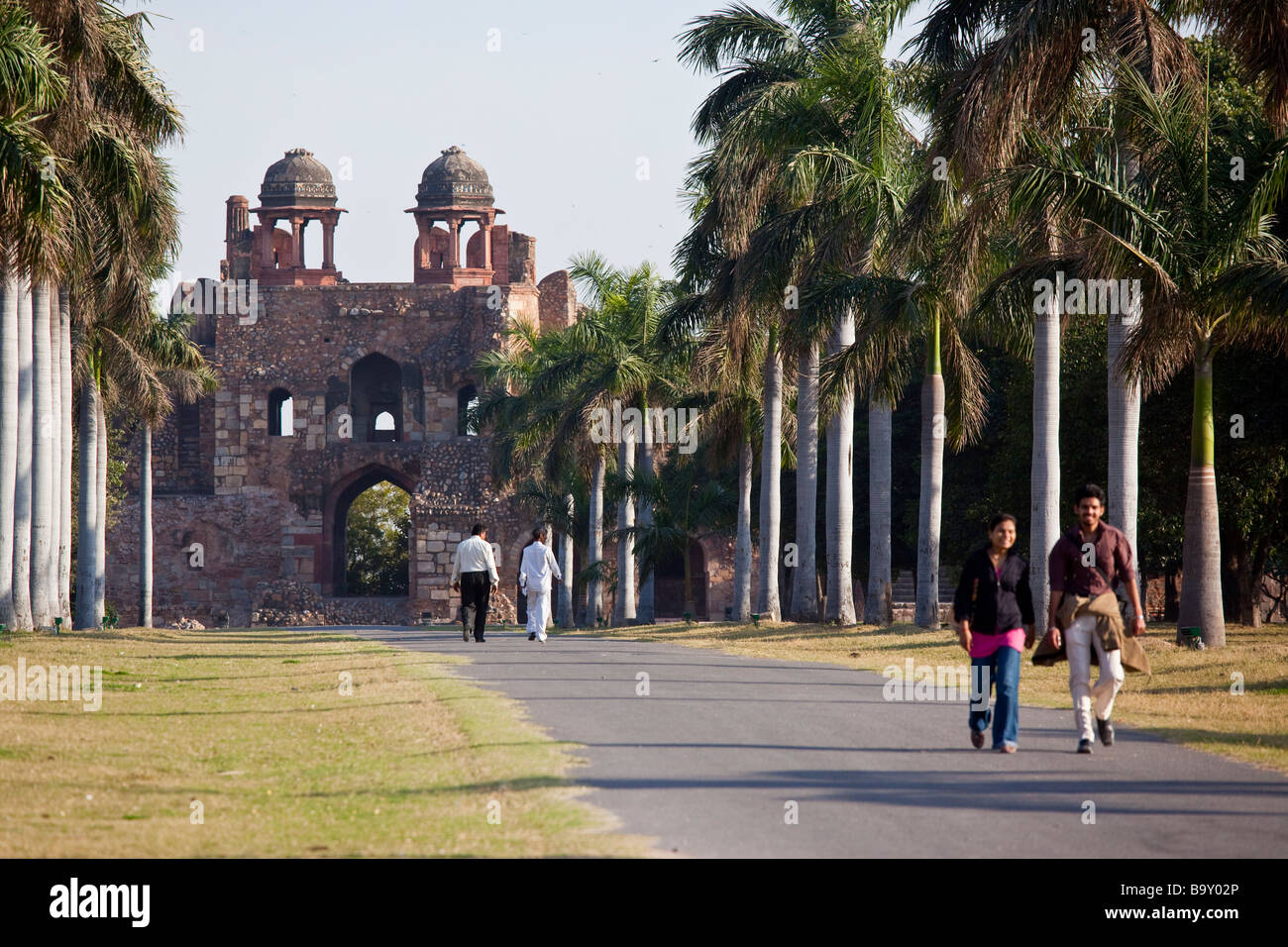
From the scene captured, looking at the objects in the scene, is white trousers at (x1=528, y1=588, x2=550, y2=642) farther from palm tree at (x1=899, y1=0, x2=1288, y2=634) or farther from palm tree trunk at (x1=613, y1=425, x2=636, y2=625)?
palm tree trunk at (x1=613, y1=425, x2=636, y2=625)

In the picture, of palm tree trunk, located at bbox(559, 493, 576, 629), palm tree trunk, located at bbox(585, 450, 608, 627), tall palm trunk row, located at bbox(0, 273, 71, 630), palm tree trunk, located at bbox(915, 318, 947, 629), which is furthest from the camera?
palm tree trunk, located at bbox(559, 493, 576, 629)

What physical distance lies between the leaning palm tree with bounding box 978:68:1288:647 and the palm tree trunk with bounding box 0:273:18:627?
14869mm

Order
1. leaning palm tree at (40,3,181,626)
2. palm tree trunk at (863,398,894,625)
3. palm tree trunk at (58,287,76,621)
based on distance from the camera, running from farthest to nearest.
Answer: palm tree trunk at (58,287,76,621) < palm tree trunk at (863,398,894,625) < leaning palm tree at (40,3,181,626)

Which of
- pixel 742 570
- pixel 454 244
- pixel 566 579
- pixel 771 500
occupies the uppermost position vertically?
pixel 454 244

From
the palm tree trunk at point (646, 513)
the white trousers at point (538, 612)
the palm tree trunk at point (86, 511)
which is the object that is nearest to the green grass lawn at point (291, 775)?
the white trousers at point (538, 612)

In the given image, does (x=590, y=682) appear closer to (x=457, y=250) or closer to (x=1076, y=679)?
(x=1076, y=679)

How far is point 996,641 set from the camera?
31.9 feet

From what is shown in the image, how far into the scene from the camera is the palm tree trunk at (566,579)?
3916 cm

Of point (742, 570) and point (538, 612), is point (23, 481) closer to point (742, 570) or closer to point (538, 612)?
point (538, 612)

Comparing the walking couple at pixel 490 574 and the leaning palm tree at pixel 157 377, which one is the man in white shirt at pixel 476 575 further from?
the leaning palm tree at pixel 157 377

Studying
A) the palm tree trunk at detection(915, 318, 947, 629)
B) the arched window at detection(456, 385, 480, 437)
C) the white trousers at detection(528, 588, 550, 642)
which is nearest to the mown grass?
the palm tree trunk at detection(915, 318, 947, 629)

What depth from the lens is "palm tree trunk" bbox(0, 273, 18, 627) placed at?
2364 centimetres

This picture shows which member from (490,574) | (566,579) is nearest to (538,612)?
(490,574)

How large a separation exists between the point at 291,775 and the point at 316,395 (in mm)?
46387
